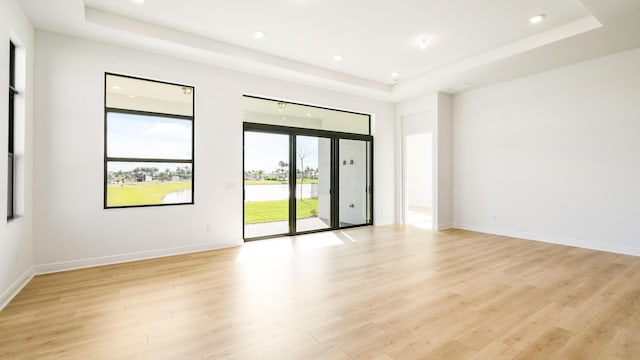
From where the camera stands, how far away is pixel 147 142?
473 cm

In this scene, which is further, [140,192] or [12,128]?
[140,192]

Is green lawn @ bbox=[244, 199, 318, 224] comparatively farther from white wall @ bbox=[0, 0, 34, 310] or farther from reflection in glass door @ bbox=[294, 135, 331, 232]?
white wall @ bbox=[0, 0, 34, 310]

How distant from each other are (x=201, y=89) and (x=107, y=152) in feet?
5.61

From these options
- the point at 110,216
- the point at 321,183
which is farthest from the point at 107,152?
the point at 321,183

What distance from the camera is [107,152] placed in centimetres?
442

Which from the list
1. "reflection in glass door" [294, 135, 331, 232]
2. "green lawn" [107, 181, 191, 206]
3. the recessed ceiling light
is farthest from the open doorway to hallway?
"green lawn" [107, 181, 191, 206]

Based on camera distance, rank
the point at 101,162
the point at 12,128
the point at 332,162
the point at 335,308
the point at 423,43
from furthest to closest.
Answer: the point at 332,162
the point at 423,43
the point at 101,162
the point at 12,128
the point at 335,308

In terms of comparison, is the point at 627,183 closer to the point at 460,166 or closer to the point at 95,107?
the point at 460,166

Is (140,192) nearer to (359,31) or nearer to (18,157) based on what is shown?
(18,157)

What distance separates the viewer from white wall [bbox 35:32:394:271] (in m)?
4.02

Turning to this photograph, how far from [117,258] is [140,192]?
3.27 ft

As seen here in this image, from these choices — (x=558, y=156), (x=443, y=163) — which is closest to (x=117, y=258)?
(x=443, y=163)

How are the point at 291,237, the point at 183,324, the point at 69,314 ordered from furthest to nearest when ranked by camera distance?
the point at 291,237 < the point at 69,314 < the point at 183,324

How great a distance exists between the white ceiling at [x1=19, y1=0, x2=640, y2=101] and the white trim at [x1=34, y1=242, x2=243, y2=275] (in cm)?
307
